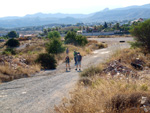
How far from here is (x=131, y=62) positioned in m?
12.8

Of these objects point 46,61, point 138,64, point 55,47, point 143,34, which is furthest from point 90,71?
point 55,47

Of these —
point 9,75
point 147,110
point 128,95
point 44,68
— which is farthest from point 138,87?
point 44,68

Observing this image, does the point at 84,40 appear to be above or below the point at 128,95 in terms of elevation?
below

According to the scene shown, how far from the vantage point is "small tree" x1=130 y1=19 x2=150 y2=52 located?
15648mm

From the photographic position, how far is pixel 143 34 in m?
16.0

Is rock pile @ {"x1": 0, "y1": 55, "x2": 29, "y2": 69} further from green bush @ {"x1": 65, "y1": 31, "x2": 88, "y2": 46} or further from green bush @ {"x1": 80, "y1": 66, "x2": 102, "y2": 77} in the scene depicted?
green bush @ {"x1": 65, "y1": 31, "x2": 88, "y2": 46}

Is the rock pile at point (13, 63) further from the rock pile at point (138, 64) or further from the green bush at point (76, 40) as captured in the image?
the green bush at point (76, 40)

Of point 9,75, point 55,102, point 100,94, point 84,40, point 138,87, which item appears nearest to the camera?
point 100,94

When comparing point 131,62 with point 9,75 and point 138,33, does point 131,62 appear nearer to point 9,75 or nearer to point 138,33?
point 138,33

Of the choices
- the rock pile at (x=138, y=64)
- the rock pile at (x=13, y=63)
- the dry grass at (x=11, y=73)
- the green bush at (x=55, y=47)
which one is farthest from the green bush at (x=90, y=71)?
the green bush at (x=55, y=47)

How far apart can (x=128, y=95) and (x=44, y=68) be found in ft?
38.1

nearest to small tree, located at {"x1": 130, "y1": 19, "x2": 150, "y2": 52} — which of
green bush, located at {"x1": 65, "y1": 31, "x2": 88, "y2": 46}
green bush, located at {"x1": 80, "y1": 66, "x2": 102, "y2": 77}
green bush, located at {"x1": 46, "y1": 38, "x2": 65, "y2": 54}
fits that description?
green bush, located at {"x1": 80, "y1": 66, "x2": 102, "y2": 77}

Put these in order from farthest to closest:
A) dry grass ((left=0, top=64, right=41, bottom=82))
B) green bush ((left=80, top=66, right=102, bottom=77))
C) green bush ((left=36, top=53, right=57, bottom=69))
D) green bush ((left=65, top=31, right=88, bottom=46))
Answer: green bush ((left=65, top=31, right=88, bottom=46)), green bush ((left=36, top=53, right=57, bottom=69)), dry grass ((left=0, top=64, right=41, bottom=82)), green bush ((left=80, top=66, right=102, bottom=77))

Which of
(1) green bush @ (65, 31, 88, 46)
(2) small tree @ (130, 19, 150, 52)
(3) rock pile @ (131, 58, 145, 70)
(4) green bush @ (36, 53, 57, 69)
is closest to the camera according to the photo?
(3) rock pile @ (131, 58, 145, 70)
